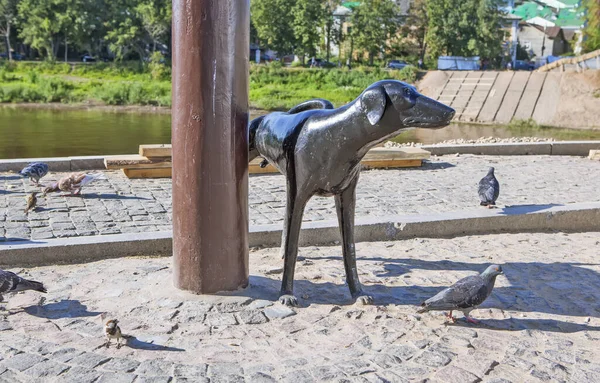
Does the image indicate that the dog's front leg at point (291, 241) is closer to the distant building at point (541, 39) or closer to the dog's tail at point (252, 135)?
the dog's tail at point (252, 135)

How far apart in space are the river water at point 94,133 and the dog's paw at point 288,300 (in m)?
16.2

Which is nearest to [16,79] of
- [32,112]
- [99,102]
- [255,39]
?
[99,102]

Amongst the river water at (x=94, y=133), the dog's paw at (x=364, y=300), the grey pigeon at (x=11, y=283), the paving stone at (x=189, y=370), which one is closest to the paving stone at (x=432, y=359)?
the dog's paw at (x=364, y=300)

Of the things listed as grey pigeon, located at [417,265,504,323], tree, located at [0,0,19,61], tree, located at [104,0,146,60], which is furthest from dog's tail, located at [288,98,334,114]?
tree, located at [0,0,19,61]

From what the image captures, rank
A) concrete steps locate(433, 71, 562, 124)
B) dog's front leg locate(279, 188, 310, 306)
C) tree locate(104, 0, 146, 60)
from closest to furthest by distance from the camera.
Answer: dog's front leg locate(279, 188, 310, 306) → concrete steps locate(433, 71, 562, 124) → tree locate(104, 0, 146, 60)

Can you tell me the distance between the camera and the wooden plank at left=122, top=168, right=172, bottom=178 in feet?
35.7

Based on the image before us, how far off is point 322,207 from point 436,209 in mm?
1569

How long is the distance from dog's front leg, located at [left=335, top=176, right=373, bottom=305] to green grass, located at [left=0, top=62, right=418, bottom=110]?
117ft

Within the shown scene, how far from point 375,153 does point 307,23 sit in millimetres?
42381

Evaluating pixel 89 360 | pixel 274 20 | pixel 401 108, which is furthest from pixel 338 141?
pixel 274 20

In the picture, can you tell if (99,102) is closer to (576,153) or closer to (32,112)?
(32,112)

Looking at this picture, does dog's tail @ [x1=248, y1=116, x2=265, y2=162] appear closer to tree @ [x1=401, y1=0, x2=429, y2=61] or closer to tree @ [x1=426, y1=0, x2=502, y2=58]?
tree @ [x1=426, y1=0, x2=502, y2=58]

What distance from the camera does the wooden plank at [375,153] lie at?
11016mm

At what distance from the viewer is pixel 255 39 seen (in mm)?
58781
